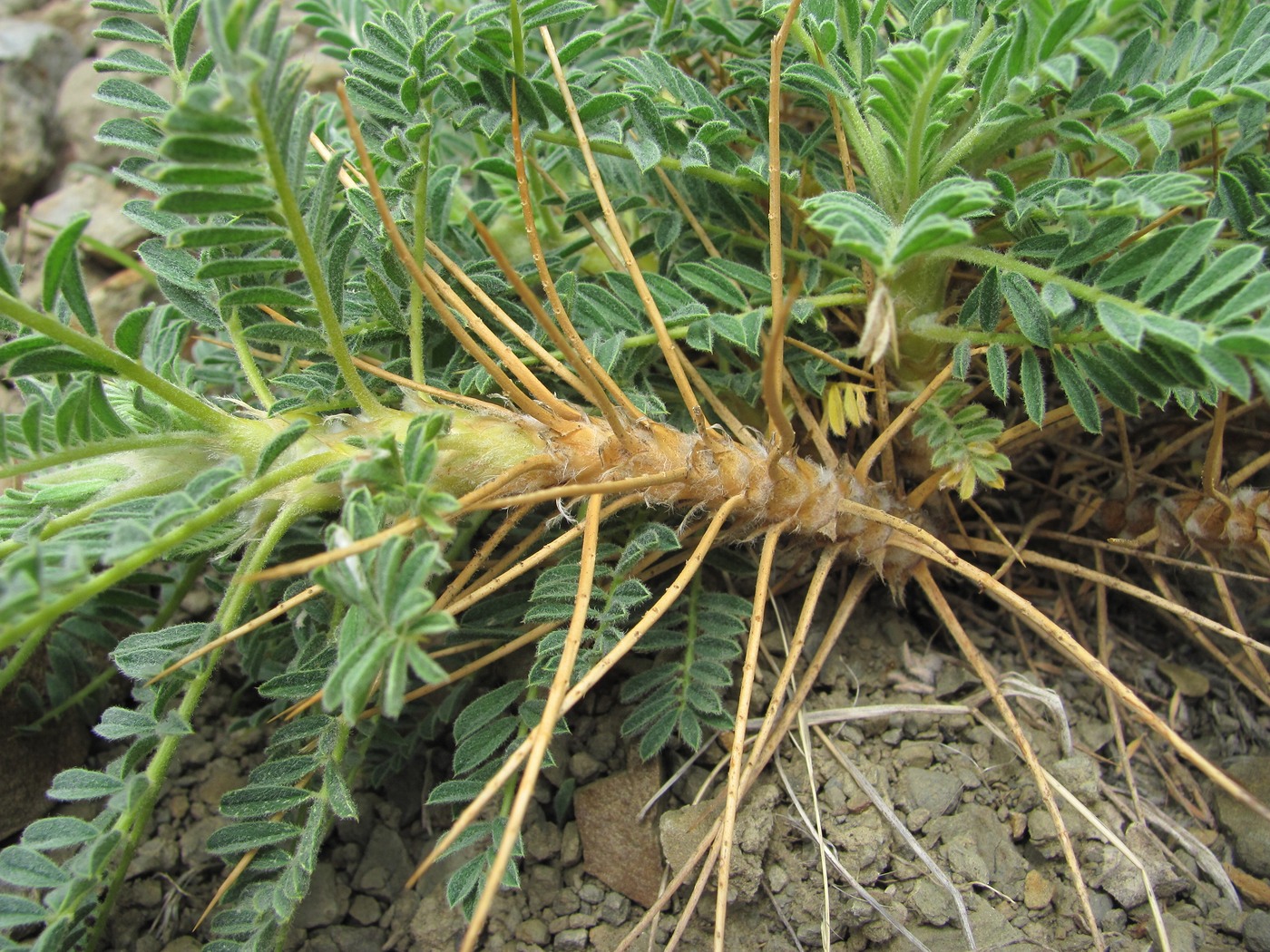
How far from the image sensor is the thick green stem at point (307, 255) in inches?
37.6

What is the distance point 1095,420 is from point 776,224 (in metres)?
0.51

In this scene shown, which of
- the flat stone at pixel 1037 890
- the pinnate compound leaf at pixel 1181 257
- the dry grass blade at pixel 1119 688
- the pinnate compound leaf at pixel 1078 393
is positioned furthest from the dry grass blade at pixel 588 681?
the flat stone at pixel 1037 890

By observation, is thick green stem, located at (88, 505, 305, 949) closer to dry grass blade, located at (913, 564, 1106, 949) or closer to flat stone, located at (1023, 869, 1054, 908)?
dry grass blade, located at (913, 564, 1106, 949)

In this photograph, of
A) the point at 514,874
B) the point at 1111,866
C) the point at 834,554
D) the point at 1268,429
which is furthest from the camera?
the point at 1268,429

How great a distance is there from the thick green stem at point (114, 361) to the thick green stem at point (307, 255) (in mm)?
169

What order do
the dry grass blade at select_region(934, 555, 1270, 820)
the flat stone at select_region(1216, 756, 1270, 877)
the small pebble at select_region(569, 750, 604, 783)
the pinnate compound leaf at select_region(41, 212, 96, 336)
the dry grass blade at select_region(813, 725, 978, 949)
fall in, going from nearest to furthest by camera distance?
1. the pinnate compound leaf at select_region(41, 212, 96, 336)
2. the dry grass blade at select_region(934, 555, 1270, 820)
3. the dry grass blade at select_region(813, 725, 978, 949)
4. the flat stone at select_region(1216, 756, 1270, 877)
5. the small pebble at select_region(569, 750, 604, 783)

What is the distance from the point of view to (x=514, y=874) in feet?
3.94

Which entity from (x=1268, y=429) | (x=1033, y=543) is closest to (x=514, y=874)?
(x=1033, y=543)

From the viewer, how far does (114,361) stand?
3.47 ft

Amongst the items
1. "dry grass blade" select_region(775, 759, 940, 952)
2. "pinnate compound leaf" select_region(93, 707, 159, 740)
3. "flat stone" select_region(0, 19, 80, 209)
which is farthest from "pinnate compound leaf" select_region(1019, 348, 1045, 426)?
"flat stone" select_region(0, 19, 80, 209)

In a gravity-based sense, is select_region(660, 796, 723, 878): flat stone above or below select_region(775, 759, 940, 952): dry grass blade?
above

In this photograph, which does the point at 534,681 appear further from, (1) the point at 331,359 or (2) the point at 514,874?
(1) the point at 331,359

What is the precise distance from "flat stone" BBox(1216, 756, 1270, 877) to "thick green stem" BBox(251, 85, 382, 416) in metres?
1.49

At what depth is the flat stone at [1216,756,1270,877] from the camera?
1400mm
